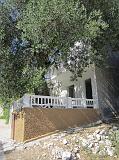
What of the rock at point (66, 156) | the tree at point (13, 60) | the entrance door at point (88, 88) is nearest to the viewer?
the rock at point (66, 156)

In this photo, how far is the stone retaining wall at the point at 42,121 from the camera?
15.3m

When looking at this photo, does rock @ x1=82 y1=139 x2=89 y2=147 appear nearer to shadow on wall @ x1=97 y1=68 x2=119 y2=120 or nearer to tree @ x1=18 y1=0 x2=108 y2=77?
tree @ x1=18 y1=0 x2=108 y2=77

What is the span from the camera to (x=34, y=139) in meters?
15.0

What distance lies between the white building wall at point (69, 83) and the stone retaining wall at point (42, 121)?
3.60 meters

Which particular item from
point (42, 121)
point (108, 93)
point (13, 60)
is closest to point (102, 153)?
point (42, 121)

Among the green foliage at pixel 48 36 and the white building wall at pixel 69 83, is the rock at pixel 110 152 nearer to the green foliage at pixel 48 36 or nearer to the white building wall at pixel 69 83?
the green foliage at pixel 48 36

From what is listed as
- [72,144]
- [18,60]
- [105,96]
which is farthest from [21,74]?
[105,96]

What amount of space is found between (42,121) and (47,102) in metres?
1.45

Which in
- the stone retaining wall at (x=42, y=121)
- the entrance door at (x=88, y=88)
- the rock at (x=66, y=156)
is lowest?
the rock at (x=66, y=156)

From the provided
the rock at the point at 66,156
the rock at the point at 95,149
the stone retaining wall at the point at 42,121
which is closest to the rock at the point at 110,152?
the rock at the point at 95,149

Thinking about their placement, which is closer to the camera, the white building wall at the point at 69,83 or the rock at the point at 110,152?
the rock at the point at 110,152

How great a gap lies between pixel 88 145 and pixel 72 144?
741 mm

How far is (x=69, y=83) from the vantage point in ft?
83.0

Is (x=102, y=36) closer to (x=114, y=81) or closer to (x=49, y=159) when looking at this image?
(x=114, y=81)
